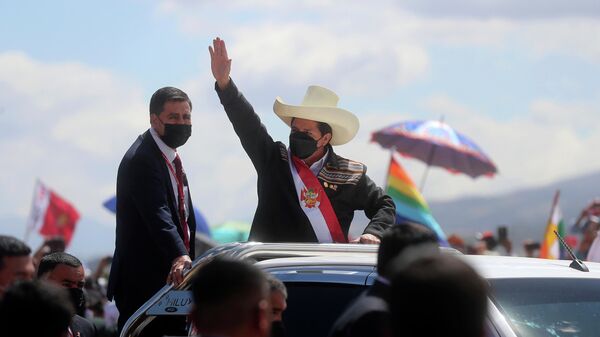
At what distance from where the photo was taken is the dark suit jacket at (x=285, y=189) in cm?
763

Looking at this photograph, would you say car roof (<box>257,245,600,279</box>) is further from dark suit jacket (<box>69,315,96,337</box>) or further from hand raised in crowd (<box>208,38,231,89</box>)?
hand raised in crowd (<box>208,38,231,89</box>)

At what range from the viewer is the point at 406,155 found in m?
18.4

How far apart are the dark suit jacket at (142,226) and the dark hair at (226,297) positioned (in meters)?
3.44

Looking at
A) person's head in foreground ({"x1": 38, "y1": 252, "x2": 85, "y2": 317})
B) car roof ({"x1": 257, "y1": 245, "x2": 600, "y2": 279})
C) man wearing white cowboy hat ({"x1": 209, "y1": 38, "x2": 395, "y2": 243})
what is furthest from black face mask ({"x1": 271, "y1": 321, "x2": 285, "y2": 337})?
person's head in foreground ({"x1": 38, "y1": 252, "x2": 85, "y2": 317})

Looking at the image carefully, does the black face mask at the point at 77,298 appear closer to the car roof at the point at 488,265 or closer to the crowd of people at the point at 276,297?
the car roof at the point at 488,265

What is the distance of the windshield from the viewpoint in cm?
567

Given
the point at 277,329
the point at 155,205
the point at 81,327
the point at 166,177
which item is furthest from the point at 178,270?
the point at 277,329

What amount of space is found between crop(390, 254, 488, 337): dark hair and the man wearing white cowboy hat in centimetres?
379

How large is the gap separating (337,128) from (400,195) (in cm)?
709

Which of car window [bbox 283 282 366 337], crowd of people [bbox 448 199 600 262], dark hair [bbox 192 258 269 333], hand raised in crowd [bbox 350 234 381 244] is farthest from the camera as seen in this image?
crowd of people [bbox 448 199 600 262]

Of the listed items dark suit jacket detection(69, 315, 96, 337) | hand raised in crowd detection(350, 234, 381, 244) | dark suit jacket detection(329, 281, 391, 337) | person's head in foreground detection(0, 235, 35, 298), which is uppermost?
person's head in foreground detection(0, 235, 35, 298)

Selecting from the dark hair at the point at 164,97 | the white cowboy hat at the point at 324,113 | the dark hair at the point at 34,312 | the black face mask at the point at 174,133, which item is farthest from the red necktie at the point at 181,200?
the dark hair at the point at 34,312

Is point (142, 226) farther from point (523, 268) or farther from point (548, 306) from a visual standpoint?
point (548, 306)

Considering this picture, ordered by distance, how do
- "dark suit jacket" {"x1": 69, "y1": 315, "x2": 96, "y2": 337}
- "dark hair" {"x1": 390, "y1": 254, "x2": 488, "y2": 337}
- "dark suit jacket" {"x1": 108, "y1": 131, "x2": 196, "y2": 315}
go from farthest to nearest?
"dark suit jacket" {"x1": 108, "y1": 131, "x2": 196, "y2": 315}, "dark suit jacket" {"x1": 69, "y1": 315, "x2": 96, "y2": 337}, "dark hair" {"x1": 390, "y1": 254, "x2": 488, "y2": 337}
